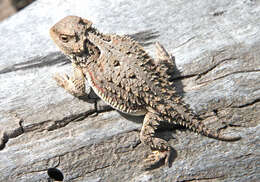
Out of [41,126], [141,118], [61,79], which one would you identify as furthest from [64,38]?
[141,118]

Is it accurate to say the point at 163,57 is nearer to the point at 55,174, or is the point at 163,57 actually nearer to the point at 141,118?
the point at 141,118

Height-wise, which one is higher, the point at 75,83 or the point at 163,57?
the point at 163,57

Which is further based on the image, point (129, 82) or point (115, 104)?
point (115, 104)

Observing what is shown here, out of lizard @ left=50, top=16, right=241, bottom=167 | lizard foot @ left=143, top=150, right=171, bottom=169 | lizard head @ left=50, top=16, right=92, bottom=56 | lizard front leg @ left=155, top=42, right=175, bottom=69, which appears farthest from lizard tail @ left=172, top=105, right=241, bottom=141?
lizard head @ left=50, top=16, right=92, bottom=56

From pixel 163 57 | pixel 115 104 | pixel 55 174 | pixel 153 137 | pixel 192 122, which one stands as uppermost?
pixel 163 57

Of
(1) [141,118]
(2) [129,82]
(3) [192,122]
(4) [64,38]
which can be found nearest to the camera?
(2) [129,82]

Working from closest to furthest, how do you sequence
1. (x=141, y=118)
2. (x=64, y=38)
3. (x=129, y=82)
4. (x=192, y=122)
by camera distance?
(x=129, y=82), (x=192, y=122), (x=64, y=38), (x=141, y=118)

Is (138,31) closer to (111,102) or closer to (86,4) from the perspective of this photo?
(86,4)

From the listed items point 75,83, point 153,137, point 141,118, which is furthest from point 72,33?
point 153,137

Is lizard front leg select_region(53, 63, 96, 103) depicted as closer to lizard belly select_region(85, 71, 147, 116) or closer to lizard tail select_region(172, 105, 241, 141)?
lizard belly select_region(85, 71, 147, 116)
